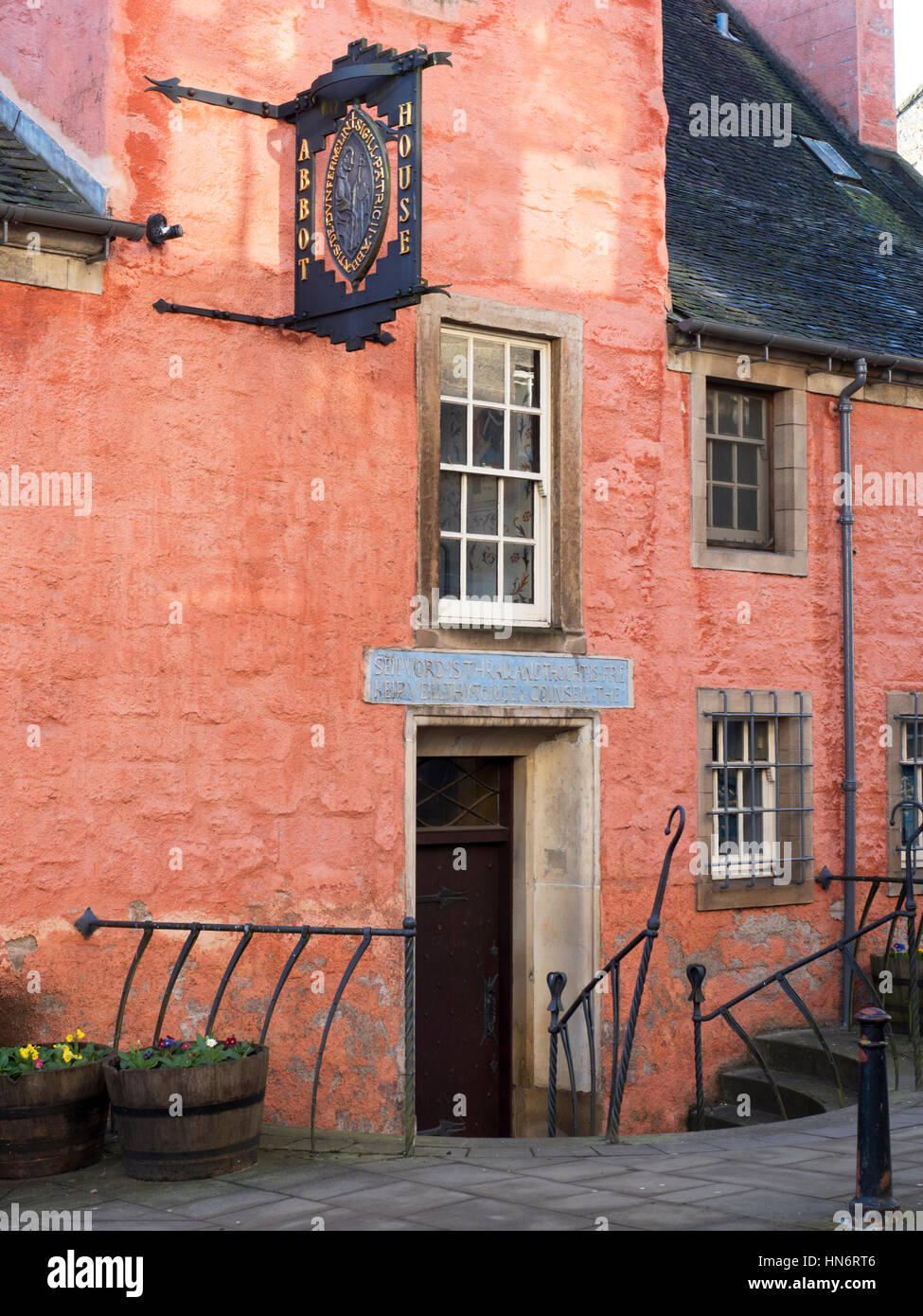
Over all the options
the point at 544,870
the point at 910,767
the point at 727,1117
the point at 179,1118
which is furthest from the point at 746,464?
the point at 179,1118

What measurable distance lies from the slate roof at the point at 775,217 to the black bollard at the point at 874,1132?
241 inches

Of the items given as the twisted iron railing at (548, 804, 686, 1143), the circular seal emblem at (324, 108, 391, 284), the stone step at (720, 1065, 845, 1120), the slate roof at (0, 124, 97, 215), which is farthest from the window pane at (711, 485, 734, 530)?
the slate roof at (0, 124, 97, 215)

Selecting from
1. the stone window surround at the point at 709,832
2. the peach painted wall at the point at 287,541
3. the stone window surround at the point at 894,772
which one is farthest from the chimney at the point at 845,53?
the stone window surround at the point at 709,832

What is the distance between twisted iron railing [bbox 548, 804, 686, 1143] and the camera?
27.0 ft

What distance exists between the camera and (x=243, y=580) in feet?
28.9

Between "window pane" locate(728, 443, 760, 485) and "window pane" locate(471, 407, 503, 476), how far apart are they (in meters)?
2.28

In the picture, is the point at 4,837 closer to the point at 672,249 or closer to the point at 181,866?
the point at 181,866

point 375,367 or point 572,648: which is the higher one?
point 375,367

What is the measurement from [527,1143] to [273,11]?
6.32 meters

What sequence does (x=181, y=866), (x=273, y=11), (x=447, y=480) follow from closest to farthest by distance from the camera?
(x=181, y=866) → (x=273, y=11) → (x=447, y=480)

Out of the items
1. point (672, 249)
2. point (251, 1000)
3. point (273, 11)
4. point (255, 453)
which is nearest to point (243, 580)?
point (255, 453)

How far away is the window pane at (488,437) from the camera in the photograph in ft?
33.0

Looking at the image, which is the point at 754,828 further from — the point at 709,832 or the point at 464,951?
the point at 464,951

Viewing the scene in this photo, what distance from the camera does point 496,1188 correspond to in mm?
6613
